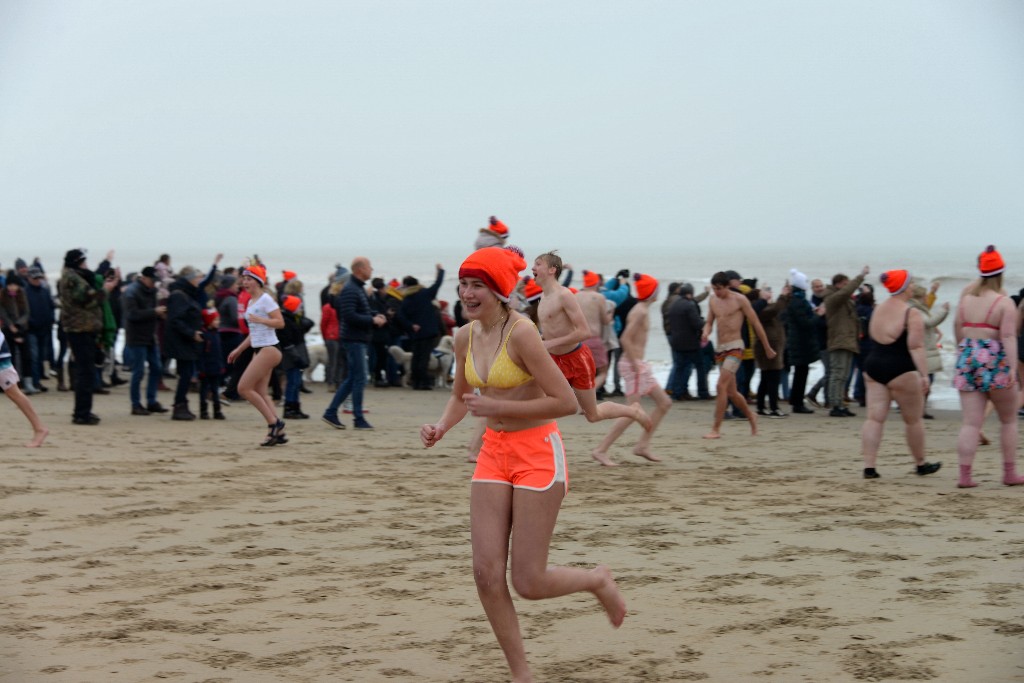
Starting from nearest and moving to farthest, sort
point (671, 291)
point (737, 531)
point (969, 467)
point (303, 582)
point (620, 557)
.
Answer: point (303, 582) < point (620, 557) < point (737, 531) < point (969, 467) < point (671, 291)

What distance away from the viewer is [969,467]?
8.82 m

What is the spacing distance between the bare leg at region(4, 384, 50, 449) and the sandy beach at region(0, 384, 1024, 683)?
6.4 inches

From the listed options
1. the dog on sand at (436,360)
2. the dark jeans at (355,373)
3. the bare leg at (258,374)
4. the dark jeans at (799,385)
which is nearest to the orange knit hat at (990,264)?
the bare leg at (258,374)

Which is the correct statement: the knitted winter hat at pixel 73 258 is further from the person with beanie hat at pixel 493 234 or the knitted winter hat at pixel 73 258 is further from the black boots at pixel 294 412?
the person with beanie hat at pixel 493 234

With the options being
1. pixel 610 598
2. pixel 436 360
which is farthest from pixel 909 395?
pixel 436 360

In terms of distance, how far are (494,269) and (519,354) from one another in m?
0.34

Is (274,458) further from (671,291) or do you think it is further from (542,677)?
(671,291)

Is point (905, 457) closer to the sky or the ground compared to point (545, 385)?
closer to the ground

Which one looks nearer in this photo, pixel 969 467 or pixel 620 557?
pixel 620 557

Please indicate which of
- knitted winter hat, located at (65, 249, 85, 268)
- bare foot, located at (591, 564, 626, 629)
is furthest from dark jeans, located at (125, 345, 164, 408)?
Answer: bare foot, located at (591, 564, 626, 629)

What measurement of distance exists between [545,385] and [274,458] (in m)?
6.69

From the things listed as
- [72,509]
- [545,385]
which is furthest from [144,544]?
[545,385]

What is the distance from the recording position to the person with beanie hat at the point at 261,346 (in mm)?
10945

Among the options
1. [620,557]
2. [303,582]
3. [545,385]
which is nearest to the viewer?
[545,385]
